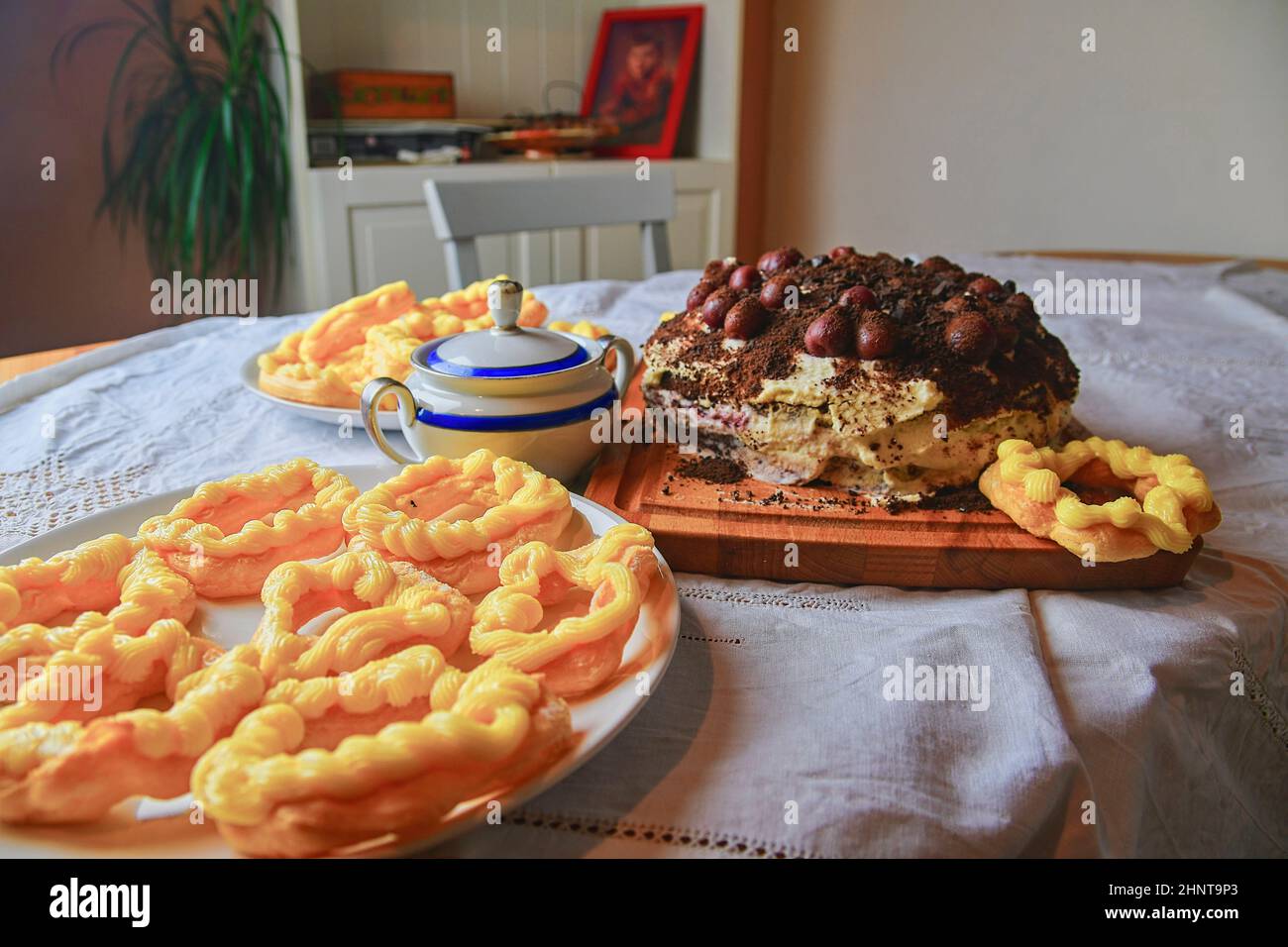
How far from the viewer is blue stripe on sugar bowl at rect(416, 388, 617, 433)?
1028 millimetres

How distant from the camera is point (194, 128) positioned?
303 cm

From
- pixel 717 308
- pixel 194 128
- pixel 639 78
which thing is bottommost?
pixel 717 308

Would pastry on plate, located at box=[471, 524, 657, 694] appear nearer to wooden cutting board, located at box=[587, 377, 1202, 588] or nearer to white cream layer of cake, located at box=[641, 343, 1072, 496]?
wooden cutting board, located at box=[587, 377, 1202, 588]

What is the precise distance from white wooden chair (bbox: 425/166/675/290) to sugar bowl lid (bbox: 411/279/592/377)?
3.85ft

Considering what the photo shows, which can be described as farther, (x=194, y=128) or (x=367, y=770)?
(x=194, y=128)

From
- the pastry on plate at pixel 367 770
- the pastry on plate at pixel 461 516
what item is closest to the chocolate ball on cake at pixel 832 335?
the pastry on plate at pixel 461 516

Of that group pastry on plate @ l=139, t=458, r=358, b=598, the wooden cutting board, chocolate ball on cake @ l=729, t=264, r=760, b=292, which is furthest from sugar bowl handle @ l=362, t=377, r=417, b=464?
chocolate ball on cake @ l=729, t=264, r=760, b=292

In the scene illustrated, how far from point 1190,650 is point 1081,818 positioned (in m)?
0.22

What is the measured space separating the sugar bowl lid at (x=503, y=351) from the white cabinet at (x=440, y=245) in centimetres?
236

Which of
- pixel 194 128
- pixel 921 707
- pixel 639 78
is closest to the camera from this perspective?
pixel 921 707

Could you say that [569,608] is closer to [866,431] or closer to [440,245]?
[866,431]

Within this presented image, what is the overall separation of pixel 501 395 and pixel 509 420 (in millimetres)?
30

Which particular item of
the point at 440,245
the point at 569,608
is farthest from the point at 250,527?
the point at 440,245

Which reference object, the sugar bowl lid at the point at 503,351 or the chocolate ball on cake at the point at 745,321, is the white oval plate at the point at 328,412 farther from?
the chocolate ball on cake at the point at 745,321
